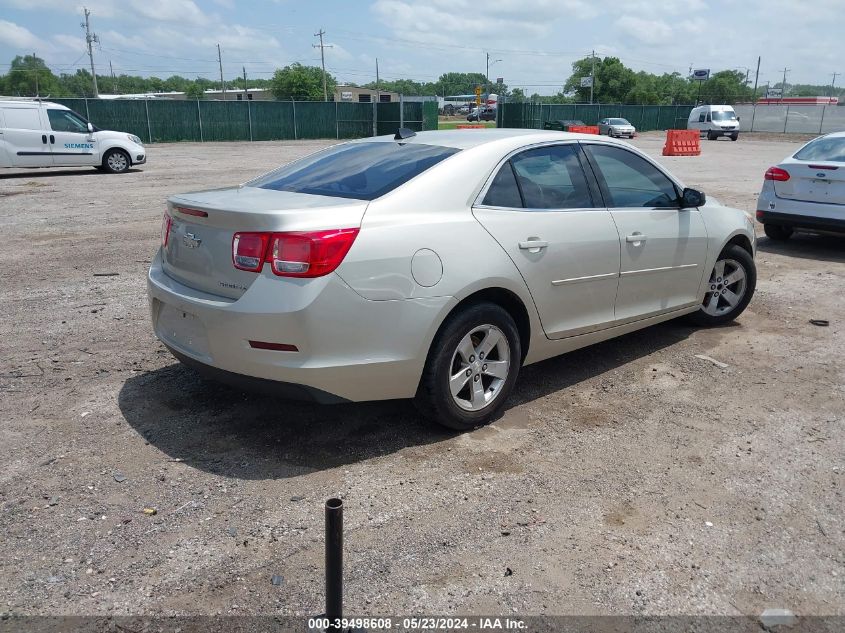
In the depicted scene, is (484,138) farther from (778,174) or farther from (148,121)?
(148,121)

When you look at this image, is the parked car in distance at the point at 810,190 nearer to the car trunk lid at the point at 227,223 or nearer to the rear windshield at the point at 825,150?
the rear windshield at the point at 825,150

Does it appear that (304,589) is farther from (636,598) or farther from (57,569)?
(636,598)

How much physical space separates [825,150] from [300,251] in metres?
8.82

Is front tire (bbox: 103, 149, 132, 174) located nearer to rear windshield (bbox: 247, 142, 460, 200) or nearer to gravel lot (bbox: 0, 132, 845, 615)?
gravel lot (bbox: 0, 132, 845, 615)

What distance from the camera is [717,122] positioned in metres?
44.1

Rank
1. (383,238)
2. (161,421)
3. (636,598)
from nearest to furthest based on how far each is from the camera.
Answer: (636,598), (383,238), (161,421)

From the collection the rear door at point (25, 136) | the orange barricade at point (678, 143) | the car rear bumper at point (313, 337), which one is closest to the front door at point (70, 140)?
the rear door at point (25, 136)

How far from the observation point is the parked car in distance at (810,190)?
9.09 meters

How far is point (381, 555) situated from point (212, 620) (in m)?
0.72

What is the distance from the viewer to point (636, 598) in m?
2.77

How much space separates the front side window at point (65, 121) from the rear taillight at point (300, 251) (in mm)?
17887

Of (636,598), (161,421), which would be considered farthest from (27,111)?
(636,598)

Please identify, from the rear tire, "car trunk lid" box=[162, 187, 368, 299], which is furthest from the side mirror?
the rear tire

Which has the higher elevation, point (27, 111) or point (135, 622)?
point (27, 111)
